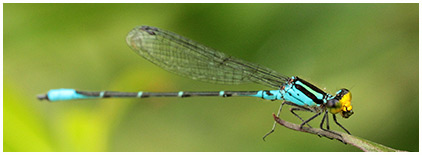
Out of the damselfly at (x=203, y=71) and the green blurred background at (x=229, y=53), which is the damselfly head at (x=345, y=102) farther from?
the green blurred background at (x=229, y=53)

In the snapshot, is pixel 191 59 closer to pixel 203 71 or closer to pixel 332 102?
pixel 203 71

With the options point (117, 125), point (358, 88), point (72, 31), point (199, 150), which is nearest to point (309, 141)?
point (358, 88)

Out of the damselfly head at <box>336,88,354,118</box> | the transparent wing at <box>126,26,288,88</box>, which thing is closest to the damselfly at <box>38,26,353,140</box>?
the transparent wing at <box>126,26,288,88</box>

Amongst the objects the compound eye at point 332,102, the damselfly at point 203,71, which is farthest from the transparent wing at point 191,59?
the compound eye at point 332,102

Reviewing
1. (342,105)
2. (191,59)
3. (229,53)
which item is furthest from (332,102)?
(191,59)

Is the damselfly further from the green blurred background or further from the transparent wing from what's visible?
the green blurred background
